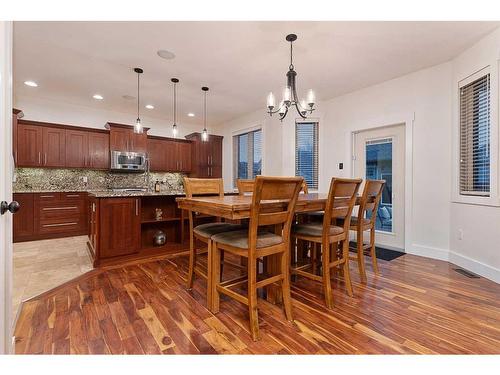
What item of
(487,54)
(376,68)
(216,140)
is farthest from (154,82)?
(487,54)

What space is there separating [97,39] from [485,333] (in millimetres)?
4392

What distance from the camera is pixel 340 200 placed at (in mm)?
2105

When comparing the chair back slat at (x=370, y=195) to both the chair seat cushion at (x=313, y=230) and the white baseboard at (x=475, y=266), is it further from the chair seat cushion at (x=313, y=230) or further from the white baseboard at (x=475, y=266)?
the white baseboard at (x=475, y=266)

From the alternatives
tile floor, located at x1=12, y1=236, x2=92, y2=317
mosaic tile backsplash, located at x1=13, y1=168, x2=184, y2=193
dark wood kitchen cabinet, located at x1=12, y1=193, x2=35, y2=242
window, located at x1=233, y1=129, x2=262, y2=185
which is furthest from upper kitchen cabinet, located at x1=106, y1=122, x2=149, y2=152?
window, located at x1=233, y1=129, x2=262, y2=185

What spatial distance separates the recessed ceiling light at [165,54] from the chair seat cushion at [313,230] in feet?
8.52

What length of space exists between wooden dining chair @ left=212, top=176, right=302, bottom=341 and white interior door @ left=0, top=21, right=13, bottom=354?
3.82 feet

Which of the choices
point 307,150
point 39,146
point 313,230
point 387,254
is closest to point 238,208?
point 313,230

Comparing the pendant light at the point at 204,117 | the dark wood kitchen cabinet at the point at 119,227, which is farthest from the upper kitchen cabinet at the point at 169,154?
the dark wood kitchen cabinet at the point at 119,227

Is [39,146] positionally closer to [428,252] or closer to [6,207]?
[6,207]

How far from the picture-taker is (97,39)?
2.68m

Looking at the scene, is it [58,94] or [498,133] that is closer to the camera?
[498,133]

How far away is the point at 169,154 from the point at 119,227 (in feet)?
10.8
